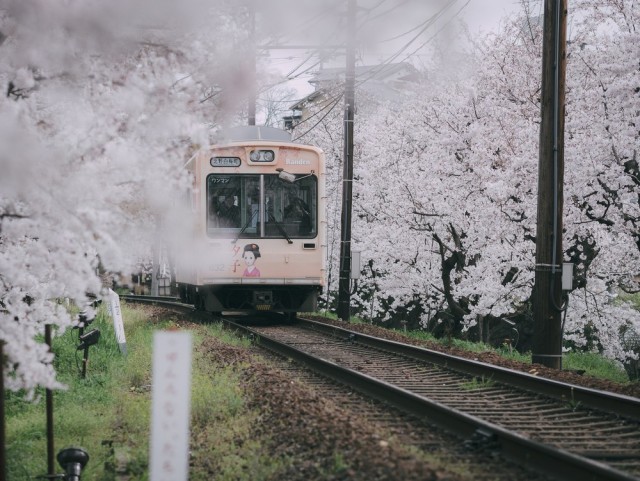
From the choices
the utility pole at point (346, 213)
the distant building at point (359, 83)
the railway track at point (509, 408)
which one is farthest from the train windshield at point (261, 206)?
the railway track at point (509, 408)

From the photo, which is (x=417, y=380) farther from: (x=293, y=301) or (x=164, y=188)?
(x=293, y=301)

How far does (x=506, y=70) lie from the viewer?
2030cm

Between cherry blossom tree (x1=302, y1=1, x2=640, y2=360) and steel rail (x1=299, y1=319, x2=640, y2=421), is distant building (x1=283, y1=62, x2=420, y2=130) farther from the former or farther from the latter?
steel rail (x1=299, y1=319, x2=640, y2=421)

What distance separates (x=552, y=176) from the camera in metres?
11.7

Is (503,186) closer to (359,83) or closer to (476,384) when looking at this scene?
(359,83)

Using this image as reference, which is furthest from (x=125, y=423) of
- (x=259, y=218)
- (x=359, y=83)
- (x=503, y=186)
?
(x=359, y=83)

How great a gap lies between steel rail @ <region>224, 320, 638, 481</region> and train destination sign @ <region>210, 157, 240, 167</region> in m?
6.65

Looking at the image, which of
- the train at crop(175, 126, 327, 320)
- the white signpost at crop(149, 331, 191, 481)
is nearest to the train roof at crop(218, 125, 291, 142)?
the train at crop(175, 126, 327, 320)

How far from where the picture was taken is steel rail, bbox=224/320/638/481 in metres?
5.04

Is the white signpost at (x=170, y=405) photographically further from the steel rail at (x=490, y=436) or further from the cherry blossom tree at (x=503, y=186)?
the cherry blossom tree at (x=503, y=186)

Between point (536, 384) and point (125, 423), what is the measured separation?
154 inches

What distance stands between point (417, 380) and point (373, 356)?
8.09ft

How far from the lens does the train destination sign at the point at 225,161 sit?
15531 millimetres

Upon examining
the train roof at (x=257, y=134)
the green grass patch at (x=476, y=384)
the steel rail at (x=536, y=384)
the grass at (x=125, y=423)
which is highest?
the train roof at (x=257, y=134)
